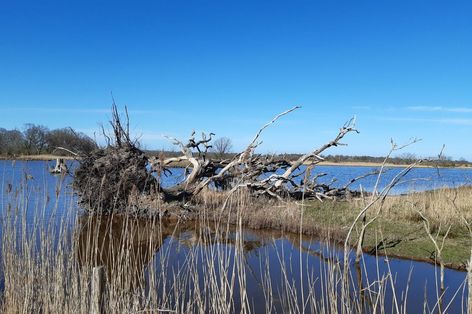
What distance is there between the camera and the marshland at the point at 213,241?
4.09 m

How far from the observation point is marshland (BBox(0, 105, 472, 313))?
409 centimetres

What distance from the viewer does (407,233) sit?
1102 cm

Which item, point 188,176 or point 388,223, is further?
point 188,176

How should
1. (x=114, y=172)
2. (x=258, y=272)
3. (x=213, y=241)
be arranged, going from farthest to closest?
(x=114, y=172) → (x=213, y=241) → (x=258, y=272)

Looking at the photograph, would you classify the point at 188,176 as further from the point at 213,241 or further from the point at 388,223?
the point at 388,223

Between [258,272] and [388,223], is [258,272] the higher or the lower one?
the lower one

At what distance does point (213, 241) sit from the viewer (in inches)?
443

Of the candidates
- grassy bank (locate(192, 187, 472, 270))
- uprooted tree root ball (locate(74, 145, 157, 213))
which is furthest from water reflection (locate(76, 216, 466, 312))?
uprooted tree root ball (locate(74, 145, 157, 213))

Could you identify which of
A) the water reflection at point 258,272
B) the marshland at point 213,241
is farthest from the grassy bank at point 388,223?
the water reflection at point 258,272

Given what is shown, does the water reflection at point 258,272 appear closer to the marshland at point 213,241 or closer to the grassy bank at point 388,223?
the marshland at point 213,241

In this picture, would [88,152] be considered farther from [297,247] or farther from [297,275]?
[297,275]

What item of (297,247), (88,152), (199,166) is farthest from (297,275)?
(88,152)

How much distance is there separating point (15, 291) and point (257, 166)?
1266 cm

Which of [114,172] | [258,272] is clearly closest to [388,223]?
[258,272]
